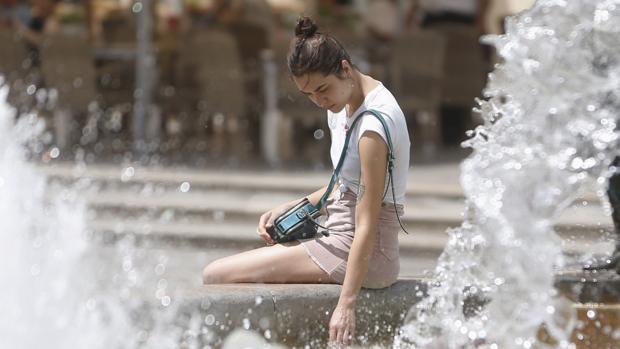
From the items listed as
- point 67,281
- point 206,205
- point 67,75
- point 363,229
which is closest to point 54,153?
point 67,75

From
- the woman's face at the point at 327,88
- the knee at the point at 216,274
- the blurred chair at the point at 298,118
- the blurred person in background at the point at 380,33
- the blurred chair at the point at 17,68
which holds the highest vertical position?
the blurred person in background at the point at 380,33

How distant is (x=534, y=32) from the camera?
4.16m

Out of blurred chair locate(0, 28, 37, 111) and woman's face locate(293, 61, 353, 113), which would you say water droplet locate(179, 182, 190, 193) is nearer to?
blurred chair locate(0, 28, 37, 111)

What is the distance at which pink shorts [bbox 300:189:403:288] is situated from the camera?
450 centimetres

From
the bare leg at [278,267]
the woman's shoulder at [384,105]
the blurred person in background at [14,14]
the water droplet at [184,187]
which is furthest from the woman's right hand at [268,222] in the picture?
the blurred person in background at [14,14]

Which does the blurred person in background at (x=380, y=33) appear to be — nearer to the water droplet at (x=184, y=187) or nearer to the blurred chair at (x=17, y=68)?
the water droplet at (x=184, y=187)

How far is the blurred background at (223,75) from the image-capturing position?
11.2m

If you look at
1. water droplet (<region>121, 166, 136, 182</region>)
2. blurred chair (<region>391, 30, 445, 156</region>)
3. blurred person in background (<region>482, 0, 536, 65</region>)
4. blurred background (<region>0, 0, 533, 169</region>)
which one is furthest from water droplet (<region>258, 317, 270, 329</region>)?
blurred person in background (<region>482, 0, 536, 65</region>)

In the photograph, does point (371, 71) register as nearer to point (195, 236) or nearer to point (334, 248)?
point (195, 236)

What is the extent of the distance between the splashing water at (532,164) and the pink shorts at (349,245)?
0.28 meters

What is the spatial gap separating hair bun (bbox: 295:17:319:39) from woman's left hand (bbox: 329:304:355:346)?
0.95m

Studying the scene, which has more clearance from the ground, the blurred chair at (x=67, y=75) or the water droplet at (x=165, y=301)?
the blurred chair at (x=67, y=75)

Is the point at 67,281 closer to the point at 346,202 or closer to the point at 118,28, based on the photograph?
the point at 346,202

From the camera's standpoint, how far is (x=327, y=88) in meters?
4.34
